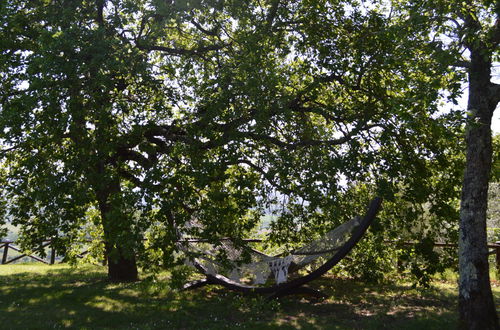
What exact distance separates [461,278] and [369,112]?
12.0 ft

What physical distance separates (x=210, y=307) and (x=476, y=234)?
5456mm

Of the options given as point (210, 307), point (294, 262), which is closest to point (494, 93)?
point (294, 262)

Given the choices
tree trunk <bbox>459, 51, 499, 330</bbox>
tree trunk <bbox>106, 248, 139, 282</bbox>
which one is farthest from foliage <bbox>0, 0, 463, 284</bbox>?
tree trunk <bbox>106, 248, 139, 282</bbox>

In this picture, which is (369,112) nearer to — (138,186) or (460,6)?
(460,6)

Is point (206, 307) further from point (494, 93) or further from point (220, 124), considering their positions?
point (494, 93)

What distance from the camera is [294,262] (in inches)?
355

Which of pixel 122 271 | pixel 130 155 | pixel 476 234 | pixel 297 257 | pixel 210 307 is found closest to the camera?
pixel 476 234

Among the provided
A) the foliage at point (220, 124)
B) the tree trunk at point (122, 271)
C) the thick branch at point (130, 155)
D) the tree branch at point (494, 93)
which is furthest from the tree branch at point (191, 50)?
the tree branch at point (494, 93)

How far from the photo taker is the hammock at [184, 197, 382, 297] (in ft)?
26.9

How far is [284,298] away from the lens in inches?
402

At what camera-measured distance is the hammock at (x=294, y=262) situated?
8.19 metres

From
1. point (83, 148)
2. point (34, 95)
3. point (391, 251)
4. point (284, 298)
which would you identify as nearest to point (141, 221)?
point (83, 148)

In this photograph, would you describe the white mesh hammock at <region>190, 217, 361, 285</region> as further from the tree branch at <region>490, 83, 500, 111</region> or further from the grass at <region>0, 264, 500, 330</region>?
the tree branch at <region>490, 83, 500, 111</region>

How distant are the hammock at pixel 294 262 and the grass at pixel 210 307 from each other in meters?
0.41
